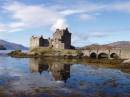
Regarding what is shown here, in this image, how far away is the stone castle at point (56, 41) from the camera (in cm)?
13011

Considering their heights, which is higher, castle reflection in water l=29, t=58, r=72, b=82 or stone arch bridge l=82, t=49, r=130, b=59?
stone arch bridge l=82, t=49, r=130, b=59

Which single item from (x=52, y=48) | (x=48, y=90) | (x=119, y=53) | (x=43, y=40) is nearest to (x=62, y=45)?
(x=52, y=48)

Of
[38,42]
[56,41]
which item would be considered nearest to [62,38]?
[56,41]

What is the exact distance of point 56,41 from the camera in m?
132

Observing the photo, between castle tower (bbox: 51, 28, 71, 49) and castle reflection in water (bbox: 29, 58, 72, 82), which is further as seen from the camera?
castle tower (bbox: 51, 28, 71, 49)

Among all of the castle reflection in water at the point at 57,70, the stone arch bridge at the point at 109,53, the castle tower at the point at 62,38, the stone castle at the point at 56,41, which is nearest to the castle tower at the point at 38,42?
the stone castle at the point at 56,41

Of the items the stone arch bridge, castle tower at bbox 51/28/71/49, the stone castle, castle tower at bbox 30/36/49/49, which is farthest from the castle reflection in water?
castle tower at bbox 30/36/49/49

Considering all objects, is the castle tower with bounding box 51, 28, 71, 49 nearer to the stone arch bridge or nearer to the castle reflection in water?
the stone arch bridge

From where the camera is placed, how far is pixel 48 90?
4156cm

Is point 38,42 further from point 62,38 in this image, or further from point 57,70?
point 57,70

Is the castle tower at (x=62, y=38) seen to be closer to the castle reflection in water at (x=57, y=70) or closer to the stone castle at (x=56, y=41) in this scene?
the stone castle at (x=56, y=41)

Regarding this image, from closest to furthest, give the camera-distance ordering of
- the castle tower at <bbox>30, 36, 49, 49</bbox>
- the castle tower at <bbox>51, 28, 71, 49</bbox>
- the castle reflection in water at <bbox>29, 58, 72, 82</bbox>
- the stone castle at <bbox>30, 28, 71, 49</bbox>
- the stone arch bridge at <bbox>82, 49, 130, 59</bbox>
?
the castle reflection in water at <bbox>29, 58, 72, 82</bbox> → the stone arch bridge at <bbox>82, 49, 130, 59</bbox> → the stone castle at <bbox>30, 28, 71, 49</bbox> → the castle tower at <bbox>51, 28, 71, 49</bbox> → the castle tower at <bbox>30, 36, 49, 49</bbox>

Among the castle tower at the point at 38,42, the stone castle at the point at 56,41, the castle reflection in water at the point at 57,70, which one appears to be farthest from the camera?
the castle tower at the point at 38,42

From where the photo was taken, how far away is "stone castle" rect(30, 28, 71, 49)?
427ft
